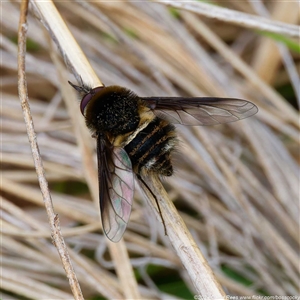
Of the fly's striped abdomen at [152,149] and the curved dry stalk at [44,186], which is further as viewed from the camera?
the fly's striped abdomen at [152,149]

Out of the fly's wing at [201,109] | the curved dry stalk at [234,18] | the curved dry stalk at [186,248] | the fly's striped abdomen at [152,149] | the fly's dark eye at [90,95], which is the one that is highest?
the curved dry stalk at [234,18]

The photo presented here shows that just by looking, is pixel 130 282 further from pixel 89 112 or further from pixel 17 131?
pixel 17 131

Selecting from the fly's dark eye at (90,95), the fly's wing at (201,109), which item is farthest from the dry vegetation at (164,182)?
the fly's dark eye at (90,95)

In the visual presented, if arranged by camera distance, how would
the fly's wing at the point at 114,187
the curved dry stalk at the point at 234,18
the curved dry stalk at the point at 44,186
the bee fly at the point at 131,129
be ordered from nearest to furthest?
the curved dry stalk at the point at 44,186, the fly's wing at the point at 114,187, the bee fly at the point at 131,129, the curved dry stalk at the point at 234,18

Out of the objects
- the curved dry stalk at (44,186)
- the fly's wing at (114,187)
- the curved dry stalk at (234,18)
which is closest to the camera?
the curved dry stalk at (44,186)

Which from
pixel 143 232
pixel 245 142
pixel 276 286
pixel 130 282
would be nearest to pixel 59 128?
pixel 143 232

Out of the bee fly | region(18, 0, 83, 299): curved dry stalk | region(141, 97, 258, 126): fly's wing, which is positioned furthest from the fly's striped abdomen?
region(18, 0, 83, 299): curved dry stalk

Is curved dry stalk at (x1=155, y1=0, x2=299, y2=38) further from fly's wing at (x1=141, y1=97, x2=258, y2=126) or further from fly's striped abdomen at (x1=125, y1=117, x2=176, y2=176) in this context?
fly's striped abdomen at (x1=125, y1=117, x2=176, y2=176)

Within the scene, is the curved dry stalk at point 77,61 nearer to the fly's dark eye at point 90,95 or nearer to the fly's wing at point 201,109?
the fly's dark eye at point 90,95
